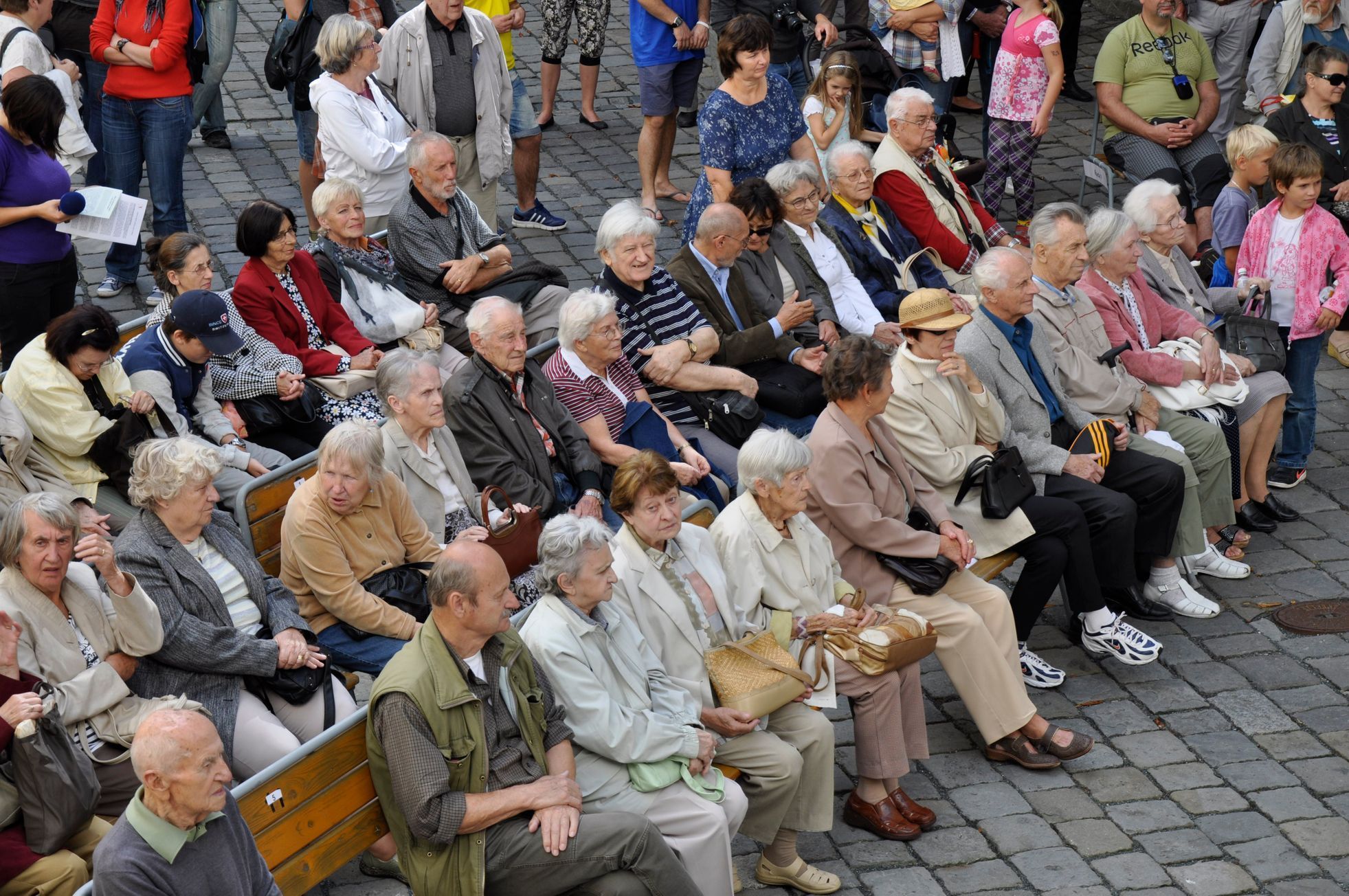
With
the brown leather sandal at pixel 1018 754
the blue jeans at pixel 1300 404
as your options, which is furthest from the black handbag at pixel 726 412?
the blue jeans at pixel 1300 404

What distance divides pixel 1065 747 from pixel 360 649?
2.85m

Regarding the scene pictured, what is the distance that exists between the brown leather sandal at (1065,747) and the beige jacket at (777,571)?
994mm

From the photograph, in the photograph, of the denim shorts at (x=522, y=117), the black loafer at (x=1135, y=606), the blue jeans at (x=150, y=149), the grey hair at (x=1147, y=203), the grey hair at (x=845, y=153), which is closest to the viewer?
the black loafer at (x=1135, y=606)

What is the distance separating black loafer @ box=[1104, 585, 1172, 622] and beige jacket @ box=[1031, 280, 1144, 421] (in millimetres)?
869

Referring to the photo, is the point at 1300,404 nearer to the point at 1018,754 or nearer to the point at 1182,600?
the point at 1182,600

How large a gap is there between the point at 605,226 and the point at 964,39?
6096mm

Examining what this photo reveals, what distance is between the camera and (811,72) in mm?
11117

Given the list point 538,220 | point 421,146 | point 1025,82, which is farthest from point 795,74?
point 421,146

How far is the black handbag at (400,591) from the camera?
5.78 m

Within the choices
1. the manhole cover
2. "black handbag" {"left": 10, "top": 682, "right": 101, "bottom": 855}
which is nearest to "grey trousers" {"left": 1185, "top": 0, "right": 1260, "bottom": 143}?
the manhole cover

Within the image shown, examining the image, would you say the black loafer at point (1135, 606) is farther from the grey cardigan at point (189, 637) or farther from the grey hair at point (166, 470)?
the grey hair at point (166, 470)

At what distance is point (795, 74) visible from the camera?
36.3 ft

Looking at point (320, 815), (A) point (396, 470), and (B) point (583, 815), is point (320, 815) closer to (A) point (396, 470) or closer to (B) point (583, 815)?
(B) point (583, 815)

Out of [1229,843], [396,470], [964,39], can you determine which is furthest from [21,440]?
[964,39]
